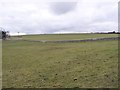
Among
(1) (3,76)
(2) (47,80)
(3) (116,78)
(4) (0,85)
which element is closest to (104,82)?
(3) (116,78)

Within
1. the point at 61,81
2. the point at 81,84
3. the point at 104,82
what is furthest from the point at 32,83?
the point at 104,82

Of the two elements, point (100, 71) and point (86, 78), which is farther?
point (100, 71)

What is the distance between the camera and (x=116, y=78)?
11656 mm

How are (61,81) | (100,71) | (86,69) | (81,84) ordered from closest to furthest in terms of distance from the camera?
(81,84) < (61,81) < (100,71) < (86,69)

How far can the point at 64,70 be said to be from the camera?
579 inches

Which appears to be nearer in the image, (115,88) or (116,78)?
(115,88)

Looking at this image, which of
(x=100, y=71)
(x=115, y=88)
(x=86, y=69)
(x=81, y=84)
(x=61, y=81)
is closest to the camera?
(x=115, y=88)

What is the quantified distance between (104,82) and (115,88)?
958 millimetres

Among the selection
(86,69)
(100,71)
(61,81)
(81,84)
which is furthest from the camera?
(86,69)

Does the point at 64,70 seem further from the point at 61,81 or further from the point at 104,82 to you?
the point at 104,82

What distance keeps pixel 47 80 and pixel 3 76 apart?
354 cm

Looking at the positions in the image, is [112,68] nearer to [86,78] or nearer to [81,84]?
[86,78]

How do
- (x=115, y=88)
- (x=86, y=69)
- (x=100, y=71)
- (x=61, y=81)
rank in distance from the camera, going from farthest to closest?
(x=86, y=69) → (x=100, y=71) → (x=61, y=81) → (x=115, y=88)

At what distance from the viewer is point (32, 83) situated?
1210cm
